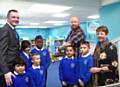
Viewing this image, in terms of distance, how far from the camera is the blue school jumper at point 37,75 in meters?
3.55

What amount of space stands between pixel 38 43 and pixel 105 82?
1.78m

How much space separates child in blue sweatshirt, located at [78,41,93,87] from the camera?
→ 3328 millimetres

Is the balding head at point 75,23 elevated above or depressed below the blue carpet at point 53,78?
Result: above

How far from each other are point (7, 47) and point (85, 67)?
3.65 feet

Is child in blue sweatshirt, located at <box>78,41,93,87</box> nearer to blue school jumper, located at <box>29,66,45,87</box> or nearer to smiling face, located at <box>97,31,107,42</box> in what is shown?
smiling face, located at <box>97,31,107,42</box>

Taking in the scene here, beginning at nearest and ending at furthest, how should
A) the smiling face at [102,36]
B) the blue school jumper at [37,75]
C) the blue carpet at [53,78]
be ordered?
1. the smiling face at [102,36]
2. the blue school jumper at [37,75]
3. the blue carpet at [53,78]

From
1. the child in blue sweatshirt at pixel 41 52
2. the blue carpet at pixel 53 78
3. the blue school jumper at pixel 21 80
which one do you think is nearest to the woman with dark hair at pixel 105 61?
the blue school jumper at pixel 21 80

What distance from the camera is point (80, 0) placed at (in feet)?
→ 22.8

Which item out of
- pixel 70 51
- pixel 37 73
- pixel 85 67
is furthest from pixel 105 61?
pixel 37 73

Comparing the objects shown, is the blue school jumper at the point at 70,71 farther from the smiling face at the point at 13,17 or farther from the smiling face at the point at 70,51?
the smiling face at the point at 13,17

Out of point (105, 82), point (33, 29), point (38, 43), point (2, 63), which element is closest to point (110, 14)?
point (38, 43)

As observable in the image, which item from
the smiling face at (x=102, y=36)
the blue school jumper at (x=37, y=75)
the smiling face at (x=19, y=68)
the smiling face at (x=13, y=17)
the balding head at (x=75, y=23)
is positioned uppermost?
the smiling face at (x=13, y=17)

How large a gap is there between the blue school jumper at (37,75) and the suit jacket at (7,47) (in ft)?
1.99

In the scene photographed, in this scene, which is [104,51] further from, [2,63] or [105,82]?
[2,63]
